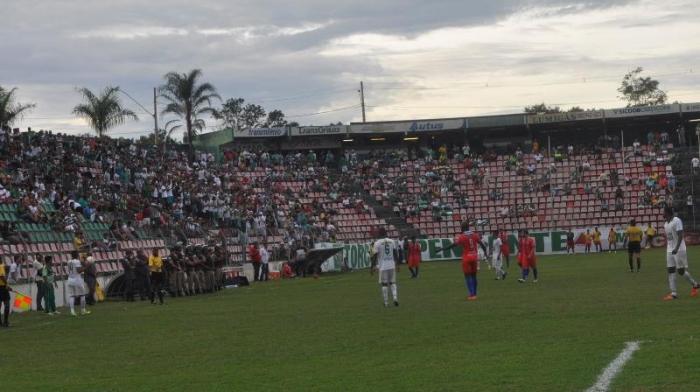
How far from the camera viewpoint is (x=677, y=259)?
23.2 meters

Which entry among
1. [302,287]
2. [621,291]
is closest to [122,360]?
[621,291]

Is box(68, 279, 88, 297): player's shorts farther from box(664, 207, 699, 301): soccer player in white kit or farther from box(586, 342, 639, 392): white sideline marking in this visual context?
box(586, 342, 639, 392): white sideline marking

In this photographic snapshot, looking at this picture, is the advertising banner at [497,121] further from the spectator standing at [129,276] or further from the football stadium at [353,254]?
Answer: the spectator standing at [129,276]

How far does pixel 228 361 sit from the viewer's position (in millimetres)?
15531

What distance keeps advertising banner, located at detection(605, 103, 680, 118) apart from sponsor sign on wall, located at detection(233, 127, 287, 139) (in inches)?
924

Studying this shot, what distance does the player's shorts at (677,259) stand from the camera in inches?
897

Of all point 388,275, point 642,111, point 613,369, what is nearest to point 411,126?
point 642,111

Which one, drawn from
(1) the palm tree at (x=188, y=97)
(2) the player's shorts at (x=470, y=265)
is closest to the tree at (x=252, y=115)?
(1) the palm tree at (x=188, y=97)

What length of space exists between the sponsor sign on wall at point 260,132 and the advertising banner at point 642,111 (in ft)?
77.0

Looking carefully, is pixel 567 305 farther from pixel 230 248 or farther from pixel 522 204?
pixel 522 204

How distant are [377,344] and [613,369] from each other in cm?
512

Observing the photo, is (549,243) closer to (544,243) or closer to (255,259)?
(544,243)

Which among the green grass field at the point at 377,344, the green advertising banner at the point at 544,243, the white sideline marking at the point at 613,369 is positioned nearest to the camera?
the white sideline marking at the point at 613,369

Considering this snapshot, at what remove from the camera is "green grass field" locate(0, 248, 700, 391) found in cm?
1252
